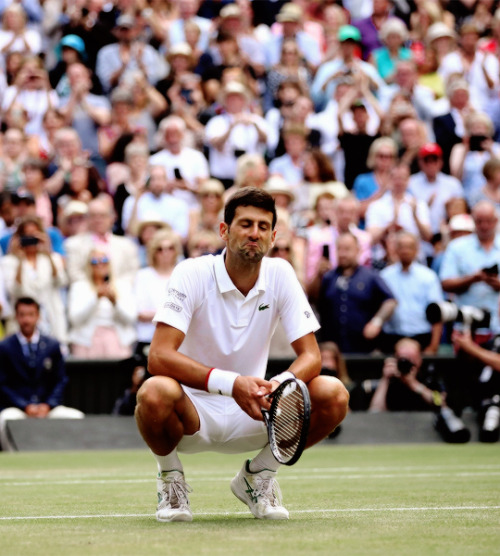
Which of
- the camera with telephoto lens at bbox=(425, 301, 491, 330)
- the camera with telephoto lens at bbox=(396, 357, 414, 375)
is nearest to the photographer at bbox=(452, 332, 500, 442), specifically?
the camera with telephoto lens at bbox=(425, 301, 491, 330)

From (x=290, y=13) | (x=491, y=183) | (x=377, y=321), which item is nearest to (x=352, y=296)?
(x=377, y=321)

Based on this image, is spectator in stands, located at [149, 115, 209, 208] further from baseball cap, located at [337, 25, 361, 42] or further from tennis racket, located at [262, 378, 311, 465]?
tennis racket, located at [262, 378, 311, 465]

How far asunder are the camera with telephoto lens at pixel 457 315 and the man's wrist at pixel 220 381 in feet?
19.3

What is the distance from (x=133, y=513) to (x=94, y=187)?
889cm

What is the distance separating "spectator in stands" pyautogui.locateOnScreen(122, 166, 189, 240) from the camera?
47.4 ft

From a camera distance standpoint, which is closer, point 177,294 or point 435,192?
point 177,294

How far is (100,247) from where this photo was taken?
45.2 ft

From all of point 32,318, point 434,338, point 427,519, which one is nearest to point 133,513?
point 427,519

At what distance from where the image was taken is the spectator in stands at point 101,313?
1330 cm

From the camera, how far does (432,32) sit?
18.1m

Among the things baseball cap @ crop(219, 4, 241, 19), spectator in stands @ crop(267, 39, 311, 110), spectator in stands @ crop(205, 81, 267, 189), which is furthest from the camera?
baseball cap @ crop(219, 4, 241, 19)

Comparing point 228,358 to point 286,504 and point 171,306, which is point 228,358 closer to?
point 171,306

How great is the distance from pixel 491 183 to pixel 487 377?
3.11 metres

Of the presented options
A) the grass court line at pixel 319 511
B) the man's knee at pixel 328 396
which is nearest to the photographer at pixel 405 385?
the grass court line at pixel 319 511
